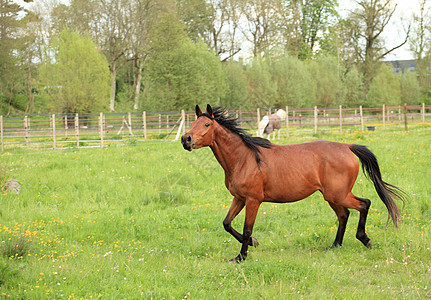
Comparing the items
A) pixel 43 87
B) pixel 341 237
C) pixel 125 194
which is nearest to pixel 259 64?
pixel 43 87

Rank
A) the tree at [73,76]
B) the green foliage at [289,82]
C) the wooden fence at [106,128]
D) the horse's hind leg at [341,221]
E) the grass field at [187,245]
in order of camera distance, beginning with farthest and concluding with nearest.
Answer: the green foliage at [289,82] < the tree at [73,76] < the wooden fence at [106,128] < the horse's hind leg at [341,221] < the grass field at [187,245]

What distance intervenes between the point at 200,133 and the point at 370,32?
5429 cm

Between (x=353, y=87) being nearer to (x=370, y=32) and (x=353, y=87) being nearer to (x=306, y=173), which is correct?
(x=370, y=32)

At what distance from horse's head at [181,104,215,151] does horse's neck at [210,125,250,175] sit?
0.45 feet

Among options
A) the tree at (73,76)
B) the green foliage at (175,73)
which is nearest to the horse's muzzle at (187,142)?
the green foliage at (175,73)

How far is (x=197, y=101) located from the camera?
37219mm

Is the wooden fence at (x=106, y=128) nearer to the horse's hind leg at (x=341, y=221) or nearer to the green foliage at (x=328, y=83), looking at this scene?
the green foliage at (x=328, y=83)

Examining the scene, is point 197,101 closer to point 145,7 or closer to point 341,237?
point 145,7

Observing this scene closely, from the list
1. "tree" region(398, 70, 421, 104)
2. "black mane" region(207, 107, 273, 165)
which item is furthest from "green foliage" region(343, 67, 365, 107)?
"black mane" region(207, 107, 273, 165)

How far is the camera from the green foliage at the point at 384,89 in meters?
50.4

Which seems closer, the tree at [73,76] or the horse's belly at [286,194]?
the horse's belly at [286,194]

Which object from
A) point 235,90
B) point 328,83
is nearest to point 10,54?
point 235,90

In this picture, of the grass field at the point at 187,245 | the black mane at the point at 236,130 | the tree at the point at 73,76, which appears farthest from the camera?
the tree at the point at 73,76

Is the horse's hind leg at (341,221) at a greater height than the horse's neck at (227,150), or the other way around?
the horse's neck at (227,150)
